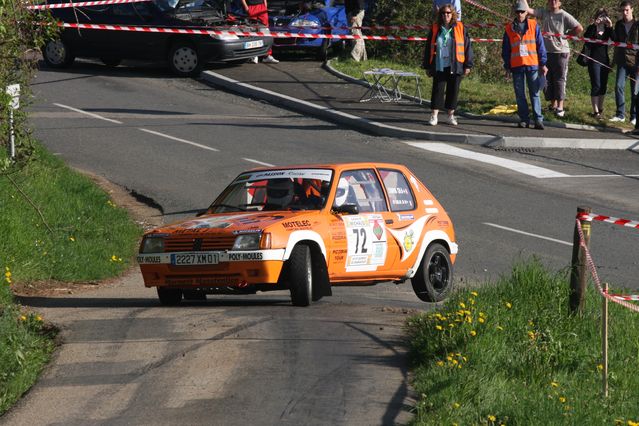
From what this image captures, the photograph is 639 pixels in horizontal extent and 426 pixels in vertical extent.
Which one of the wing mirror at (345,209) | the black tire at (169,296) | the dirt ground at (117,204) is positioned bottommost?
the dirt ground at (117,204)

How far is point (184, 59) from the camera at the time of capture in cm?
2881

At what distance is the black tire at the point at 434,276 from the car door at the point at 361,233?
478mm

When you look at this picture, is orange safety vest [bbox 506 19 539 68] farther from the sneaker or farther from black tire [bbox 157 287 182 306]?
black tire [bbox 157 287 182 306]

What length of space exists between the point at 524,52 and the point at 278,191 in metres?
11.6

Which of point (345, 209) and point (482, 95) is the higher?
point (345, 209)

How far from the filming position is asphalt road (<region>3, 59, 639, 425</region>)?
8.61m

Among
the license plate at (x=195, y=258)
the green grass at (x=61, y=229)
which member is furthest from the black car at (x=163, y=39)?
the license plate at (x=195, y=258)

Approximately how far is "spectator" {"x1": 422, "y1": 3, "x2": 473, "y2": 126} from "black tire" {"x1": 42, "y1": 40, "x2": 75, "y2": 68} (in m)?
9.92

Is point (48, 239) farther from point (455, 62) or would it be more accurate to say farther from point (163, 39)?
point (163, 39)

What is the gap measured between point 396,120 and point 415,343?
1484 centimetres

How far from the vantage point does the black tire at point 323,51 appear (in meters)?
30.6

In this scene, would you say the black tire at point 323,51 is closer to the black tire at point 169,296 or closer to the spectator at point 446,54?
the spectator at point 446,54

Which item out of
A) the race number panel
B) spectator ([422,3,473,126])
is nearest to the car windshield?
the race number panel

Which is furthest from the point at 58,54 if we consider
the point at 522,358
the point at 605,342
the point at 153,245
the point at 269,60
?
the point at 605,342
